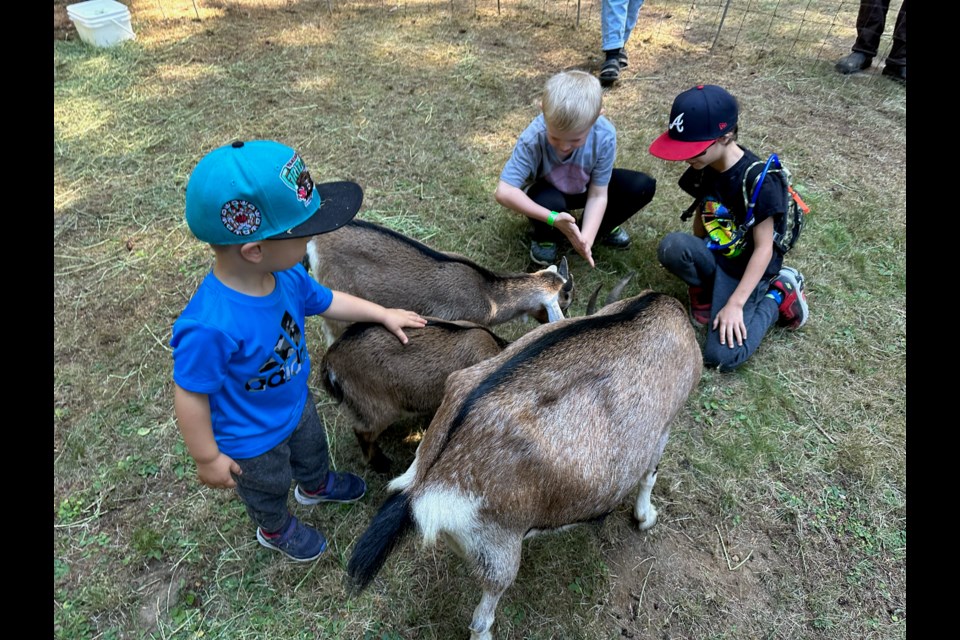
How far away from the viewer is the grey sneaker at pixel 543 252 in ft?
14.6

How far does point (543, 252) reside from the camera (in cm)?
445

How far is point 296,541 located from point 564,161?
3095mm

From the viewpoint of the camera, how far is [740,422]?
134 inches

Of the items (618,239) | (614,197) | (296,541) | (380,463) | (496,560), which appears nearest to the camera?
(496,560)

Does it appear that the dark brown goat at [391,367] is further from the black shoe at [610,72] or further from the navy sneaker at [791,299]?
the black shoe at [610,72]

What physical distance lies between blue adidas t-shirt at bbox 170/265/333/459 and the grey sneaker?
2315 millimetres

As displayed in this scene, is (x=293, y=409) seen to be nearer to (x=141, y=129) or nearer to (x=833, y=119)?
(x=141, y=129)

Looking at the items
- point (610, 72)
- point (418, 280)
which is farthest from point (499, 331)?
point (610, 72)

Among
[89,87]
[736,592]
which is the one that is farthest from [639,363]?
[89,87]

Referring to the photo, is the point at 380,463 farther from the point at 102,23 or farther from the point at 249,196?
the point at 102,23

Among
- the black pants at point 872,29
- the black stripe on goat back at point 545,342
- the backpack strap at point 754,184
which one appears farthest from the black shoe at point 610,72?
the black stripe on goat back at point 545,342

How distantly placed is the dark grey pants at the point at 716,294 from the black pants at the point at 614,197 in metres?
0.59

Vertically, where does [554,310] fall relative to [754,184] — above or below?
below

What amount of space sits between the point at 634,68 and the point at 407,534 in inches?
259
